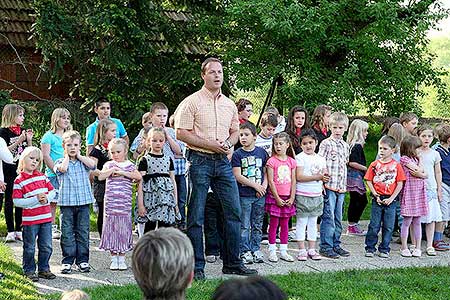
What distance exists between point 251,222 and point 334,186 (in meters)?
1.14

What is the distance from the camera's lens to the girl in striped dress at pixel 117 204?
7785mm

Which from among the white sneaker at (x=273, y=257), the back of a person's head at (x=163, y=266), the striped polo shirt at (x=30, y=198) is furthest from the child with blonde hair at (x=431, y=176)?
the back of a person's head at (x=163, y=266)

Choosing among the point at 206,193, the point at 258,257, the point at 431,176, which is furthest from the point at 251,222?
the point at 431,176

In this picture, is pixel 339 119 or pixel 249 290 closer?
pixel 249 290

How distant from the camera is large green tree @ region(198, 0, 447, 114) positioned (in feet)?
45.1

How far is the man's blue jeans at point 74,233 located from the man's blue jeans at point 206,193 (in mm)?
1159

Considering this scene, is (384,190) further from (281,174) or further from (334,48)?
(334,48)

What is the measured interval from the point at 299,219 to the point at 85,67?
23.0 feet

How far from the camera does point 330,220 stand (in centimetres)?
888

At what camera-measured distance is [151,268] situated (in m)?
3.50

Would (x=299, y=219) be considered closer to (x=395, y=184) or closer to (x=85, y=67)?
(x=395, y=184)

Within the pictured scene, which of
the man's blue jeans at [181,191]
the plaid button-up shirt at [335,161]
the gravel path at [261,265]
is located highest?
the plaid button-up shirt at [335,161]

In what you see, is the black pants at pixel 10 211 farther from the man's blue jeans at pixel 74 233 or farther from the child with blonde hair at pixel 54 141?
the man's blue jeans at pixel 74 233

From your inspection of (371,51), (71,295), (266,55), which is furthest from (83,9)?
(71,295)
